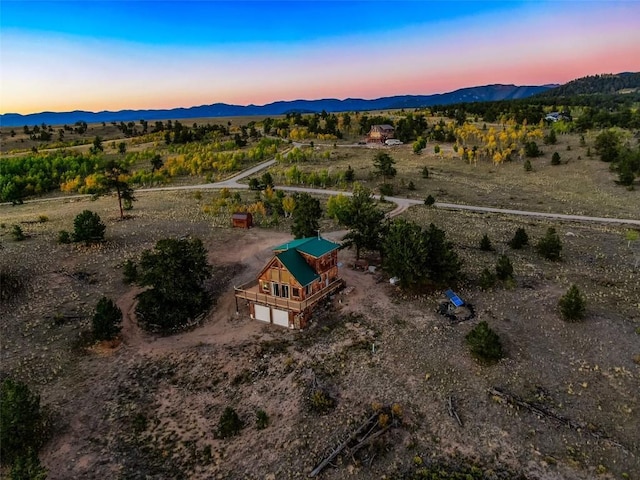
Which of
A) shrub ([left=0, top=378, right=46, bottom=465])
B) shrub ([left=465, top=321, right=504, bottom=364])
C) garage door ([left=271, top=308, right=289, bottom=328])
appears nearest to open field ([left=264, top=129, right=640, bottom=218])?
shrub ([left=465, top=321, right=504, bottom=364])

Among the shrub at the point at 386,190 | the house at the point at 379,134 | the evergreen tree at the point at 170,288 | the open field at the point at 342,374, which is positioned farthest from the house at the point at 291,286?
the house at the point at 379,134

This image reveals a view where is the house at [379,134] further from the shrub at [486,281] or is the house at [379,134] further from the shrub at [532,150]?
the shrub at [486,281]

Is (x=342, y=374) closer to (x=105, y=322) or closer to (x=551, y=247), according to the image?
(x=105, y=322)

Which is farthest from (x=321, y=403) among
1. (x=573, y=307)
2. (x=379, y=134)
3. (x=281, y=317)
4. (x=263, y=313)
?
(x=379, y=134)

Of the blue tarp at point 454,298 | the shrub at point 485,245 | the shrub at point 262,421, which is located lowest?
the shrub at point 262,421

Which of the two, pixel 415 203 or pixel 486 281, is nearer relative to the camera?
pixel 486 281

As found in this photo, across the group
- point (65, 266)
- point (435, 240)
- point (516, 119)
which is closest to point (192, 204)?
point (65, 266)

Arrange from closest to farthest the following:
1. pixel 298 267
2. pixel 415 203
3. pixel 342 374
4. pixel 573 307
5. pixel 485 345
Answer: pixel 485 345, pixel 342 374, pixel 573 307, pixel 298 267, pixel 415 203
